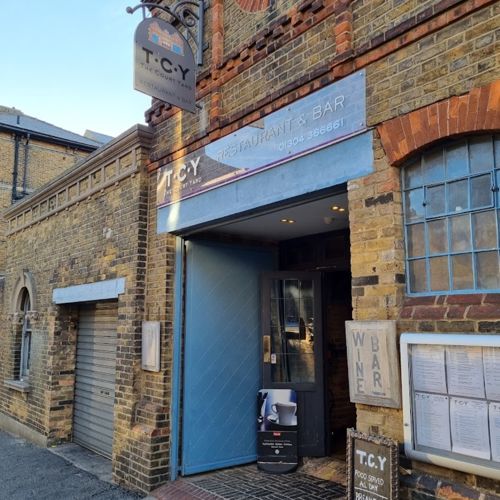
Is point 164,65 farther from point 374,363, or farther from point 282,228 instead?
point 374,363

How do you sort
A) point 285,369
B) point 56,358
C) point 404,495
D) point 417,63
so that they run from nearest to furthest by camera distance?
point 404,495
point 417,63
point 285,369
point 56,358

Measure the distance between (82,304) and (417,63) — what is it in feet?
23.9

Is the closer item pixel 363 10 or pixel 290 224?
pixel 363 10

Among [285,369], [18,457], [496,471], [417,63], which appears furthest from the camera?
[18,457]

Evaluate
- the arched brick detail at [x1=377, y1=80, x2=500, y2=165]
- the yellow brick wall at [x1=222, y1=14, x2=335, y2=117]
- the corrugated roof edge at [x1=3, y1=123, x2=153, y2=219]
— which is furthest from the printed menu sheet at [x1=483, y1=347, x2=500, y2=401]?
the corrugated roof edge at [x1=3, y1=123, x2=153, y2=219]

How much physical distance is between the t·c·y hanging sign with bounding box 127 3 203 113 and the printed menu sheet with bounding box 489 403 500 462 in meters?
4.39

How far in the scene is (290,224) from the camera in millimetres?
6230

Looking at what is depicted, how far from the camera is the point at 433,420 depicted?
339 cm

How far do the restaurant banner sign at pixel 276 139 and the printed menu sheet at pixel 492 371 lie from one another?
1.98m

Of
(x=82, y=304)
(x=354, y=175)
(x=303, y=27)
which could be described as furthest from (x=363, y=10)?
(x=82, y=304)

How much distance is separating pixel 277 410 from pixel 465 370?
367 cm

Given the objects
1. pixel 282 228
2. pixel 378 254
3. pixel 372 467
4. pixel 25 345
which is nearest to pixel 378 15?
pixel 378 254

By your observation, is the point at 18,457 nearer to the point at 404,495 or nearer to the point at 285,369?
the point at 285,369

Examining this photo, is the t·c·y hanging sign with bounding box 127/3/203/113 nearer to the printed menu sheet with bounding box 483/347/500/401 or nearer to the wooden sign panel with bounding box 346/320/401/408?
the wooden sign panel with bounding box 346/320/401/408
